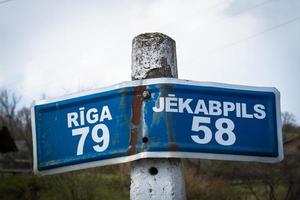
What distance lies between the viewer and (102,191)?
15.1m

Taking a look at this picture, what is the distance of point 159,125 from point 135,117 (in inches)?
3.6

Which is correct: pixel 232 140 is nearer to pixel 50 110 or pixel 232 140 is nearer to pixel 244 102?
pixel 244 102

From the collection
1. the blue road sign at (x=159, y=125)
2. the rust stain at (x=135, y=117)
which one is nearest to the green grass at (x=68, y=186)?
the blue road sign at (x=159, y=125)

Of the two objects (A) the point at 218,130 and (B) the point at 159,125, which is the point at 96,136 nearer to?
(B) the point at 159,125

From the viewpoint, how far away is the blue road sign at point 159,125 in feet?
5.35

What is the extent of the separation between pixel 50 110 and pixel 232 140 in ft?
2.20

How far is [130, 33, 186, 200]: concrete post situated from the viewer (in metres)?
1.65

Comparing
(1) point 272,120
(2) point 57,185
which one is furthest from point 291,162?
(1) point 272,120

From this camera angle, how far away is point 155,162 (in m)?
1.67

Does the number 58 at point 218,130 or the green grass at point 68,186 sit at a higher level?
the number 58 at point 218,130

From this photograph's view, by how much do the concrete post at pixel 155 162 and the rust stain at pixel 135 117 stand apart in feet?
0.27

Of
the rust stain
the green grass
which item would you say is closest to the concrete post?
the rust stain

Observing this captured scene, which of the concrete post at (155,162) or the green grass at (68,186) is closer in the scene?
the concrete post at (155,162)

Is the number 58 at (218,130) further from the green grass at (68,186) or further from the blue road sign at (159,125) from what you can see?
the green grass at (68,186)
